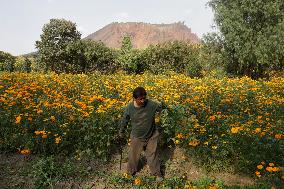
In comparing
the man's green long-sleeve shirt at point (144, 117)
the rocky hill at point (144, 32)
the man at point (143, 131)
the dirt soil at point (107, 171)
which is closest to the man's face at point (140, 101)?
the man at point (143, 131)

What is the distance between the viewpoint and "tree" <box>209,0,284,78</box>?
21156mm

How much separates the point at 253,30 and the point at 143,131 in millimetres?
17287

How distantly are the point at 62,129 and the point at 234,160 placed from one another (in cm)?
356

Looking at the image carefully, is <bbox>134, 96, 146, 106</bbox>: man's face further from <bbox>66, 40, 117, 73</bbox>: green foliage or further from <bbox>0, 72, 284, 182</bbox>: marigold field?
<bbox>66, 40, 117, 73</bbox>: green foliage

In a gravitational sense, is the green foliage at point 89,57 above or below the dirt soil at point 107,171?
above

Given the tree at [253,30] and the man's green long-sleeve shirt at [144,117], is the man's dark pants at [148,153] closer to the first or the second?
the man's green long-sleeve shirt at [144,117]

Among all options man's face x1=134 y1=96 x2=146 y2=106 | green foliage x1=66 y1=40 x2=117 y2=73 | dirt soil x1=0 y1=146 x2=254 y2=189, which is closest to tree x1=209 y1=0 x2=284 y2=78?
green foliage x1=66 y1=40 x2=117 y2=73

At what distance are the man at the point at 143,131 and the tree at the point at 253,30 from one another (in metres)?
15.8

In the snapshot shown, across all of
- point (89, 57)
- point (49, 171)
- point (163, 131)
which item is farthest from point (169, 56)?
point (49, 171)

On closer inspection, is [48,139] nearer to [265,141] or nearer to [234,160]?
[234,160]

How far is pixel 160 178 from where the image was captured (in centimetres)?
669

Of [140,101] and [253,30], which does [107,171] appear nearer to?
[140,101]

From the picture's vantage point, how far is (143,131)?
6762 millimetres

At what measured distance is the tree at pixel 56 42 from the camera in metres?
28.1
